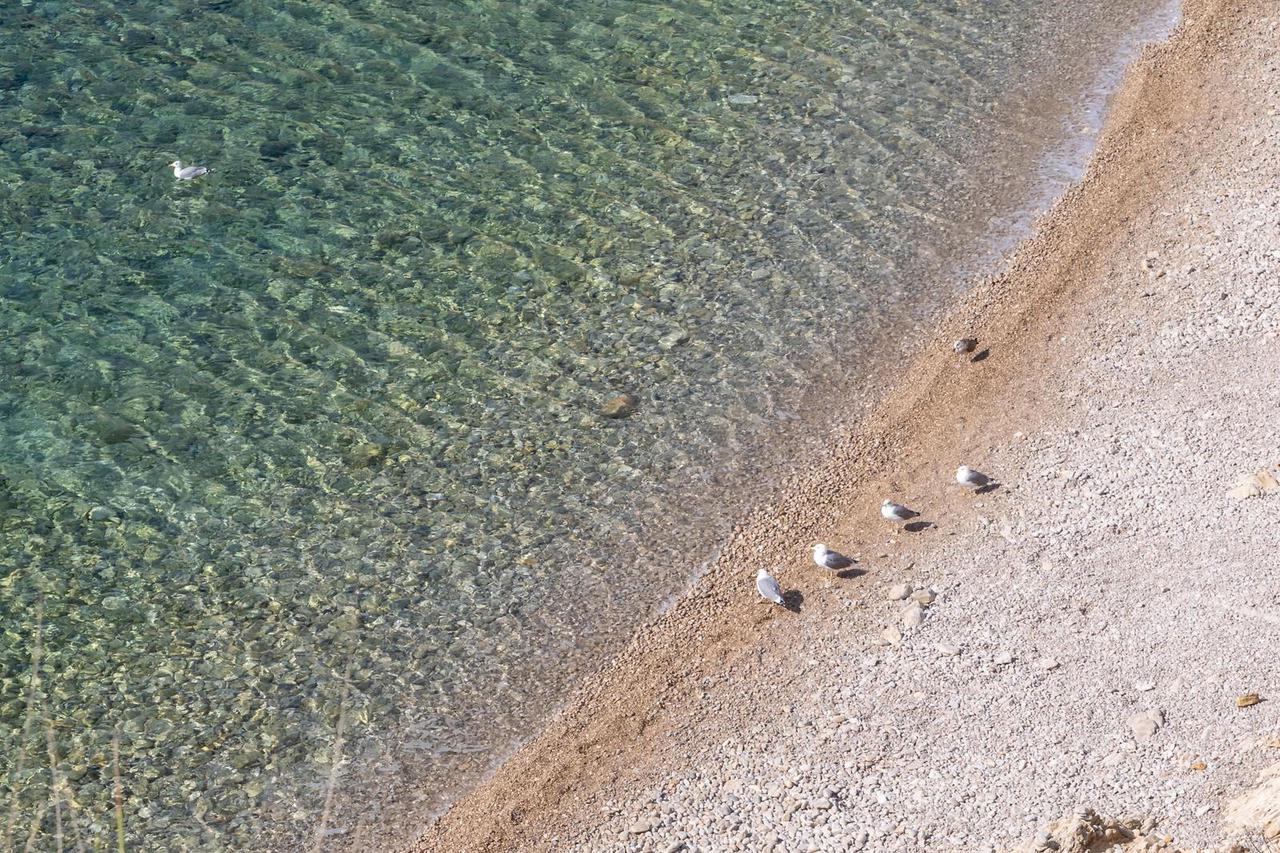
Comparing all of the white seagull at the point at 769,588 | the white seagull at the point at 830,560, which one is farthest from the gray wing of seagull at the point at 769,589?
the white seagull at the point at 830,560

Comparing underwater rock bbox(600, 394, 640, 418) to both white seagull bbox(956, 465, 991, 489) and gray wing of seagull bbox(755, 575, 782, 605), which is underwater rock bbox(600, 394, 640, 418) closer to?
gray wing of seagull bbox(755, 575, 782, 605)

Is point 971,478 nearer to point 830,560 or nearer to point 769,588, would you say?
point 830,560

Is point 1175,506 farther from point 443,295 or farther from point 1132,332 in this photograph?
point 443,295

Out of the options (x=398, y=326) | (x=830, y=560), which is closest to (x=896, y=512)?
(x=830, y=560)

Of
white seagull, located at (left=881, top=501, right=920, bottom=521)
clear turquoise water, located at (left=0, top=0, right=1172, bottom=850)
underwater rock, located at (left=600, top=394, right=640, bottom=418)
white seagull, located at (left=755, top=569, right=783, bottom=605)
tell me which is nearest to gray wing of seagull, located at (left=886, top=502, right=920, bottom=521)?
→ white seagull, located at (left=881, top=501, right=920, bottom=521)

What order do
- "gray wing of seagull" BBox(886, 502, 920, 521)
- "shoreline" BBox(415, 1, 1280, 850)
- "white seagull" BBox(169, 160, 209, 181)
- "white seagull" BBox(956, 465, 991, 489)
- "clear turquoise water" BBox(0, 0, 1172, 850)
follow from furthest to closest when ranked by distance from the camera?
"white seagull" BBox(169, 160, 209, 181) → "white seagull" BBox(956, 465, 991, 489) → "gray wing of seagull" BBox(886, 502, 920, 521) → "clear turquoise water" BBox(0, 0, 1172, 850) → "shoreline" BBox(415, 1, 1280, 850)

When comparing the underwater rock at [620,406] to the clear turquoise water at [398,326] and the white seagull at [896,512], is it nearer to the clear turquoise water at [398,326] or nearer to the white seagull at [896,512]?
the clear turquoise water at [398,326]
